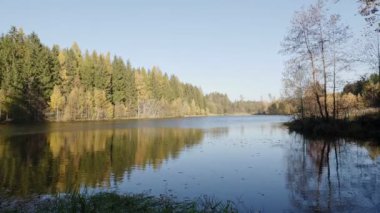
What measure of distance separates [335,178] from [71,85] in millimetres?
82769

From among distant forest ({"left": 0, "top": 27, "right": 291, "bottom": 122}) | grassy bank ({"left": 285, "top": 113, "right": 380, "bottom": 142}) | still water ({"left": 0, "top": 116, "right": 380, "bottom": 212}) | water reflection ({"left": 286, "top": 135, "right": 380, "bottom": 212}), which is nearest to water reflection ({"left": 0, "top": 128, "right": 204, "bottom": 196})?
still water ({"left": 0, "top": 116, "right": 380, "bottom": 212})

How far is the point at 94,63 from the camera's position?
103 metres

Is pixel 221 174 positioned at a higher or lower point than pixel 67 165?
lower

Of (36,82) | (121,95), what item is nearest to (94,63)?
(121,95)

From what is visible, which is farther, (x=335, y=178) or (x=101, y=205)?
(x=335, y=178)

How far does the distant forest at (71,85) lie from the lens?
69963 millimetres

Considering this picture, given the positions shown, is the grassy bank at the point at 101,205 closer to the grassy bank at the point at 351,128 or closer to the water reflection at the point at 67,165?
the water reflection at the point at 67,165

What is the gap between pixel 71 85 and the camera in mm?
89000

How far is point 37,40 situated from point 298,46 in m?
66.6

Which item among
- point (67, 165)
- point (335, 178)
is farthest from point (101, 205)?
point (67, 165)

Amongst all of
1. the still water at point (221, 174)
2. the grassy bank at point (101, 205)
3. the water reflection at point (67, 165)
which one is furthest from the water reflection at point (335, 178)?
the water reflection at point (67, 165)

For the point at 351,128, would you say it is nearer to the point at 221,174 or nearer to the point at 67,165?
the point at 221,174

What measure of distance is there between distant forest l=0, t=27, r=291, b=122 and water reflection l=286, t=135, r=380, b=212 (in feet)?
195

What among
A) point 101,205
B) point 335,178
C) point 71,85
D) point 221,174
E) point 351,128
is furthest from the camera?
point 71,85
